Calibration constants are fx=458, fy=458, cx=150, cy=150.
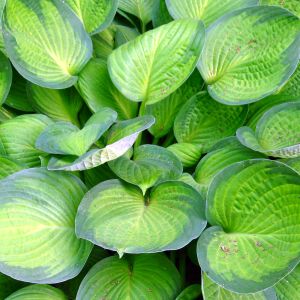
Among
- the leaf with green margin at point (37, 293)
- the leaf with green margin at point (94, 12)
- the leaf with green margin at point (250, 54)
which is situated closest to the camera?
the leaf with green margin at point (37, 293)

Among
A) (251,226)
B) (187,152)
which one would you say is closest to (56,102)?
(187,152)

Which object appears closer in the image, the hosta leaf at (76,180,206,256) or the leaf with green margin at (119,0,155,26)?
the hosta leaf at (76,180,206,256)

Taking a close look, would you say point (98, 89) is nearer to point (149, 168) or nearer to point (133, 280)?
point (149, 168)

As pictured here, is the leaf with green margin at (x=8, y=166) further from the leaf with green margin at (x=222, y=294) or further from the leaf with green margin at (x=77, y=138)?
the leaf with green margin at (x=222, y=294)

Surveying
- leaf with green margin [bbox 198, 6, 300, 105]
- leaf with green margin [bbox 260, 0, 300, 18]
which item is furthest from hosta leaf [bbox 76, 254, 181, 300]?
leaf with green margin [bbox 260, 0, 300, 18]

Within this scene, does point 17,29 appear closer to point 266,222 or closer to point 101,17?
point 101,17

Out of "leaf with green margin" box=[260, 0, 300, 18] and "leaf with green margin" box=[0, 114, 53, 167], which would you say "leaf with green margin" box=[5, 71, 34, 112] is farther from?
"leaf with green margin" box=[260, 0, 300, 18]

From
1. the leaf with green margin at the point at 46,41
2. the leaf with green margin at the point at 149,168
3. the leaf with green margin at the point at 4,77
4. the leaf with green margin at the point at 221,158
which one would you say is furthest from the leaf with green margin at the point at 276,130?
the leaf with green margin at the point at 4,77
